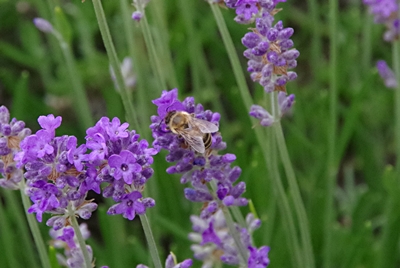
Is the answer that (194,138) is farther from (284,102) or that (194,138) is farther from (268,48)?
(284,102)

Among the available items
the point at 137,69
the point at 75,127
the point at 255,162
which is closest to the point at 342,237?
the point at 255,162

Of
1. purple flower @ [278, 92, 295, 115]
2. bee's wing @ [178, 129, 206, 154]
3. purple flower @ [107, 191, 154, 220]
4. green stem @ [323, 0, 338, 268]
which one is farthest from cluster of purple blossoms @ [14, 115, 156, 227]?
green stem @ [323, 0, 338, 268]

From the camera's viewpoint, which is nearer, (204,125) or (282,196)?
(204,125)

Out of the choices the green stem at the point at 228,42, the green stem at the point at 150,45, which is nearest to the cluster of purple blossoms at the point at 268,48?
the green stem at the point at 228,42

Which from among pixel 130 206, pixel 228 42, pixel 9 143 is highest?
pixel 228 42

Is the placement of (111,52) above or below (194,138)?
above

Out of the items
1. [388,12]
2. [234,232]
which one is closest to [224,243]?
[234,232]
